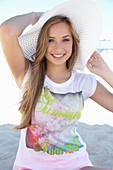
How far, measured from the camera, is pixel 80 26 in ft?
6.45

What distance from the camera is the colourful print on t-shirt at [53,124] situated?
5.73 ft

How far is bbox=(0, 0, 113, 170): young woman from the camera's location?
5.68ft

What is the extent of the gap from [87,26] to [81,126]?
1992 millimetres

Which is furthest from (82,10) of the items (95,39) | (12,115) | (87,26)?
(12,115)

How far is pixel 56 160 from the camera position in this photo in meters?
1.73

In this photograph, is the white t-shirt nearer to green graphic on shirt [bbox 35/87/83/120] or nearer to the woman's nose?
green graphic on shirt [bbox 35/87/83/120]

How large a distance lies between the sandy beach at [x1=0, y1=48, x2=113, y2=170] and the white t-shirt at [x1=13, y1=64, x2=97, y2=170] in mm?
262

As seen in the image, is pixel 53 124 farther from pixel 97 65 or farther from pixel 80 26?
pixel 80 26

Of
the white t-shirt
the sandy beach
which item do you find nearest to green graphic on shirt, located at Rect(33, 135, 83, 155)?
the white t-shirt

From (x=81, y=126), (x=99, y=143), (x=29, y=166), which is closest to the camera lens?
(x=29, y=166)

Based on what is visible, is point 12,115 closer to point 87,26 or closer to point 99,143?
point 99,143

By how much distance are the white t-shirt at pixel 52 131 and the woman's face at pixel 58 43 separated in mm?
182

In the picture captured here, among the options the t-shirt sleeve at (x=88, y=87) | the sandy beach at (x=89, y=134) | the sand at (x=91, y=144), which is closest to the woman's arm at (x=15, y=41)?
the sandy beach at (x=89, y=134)

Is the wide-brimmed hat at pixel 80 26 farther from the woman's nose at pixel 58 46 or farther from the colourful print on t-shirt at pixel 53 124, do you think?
the colourful print on t-shirt at pixel 53 124
